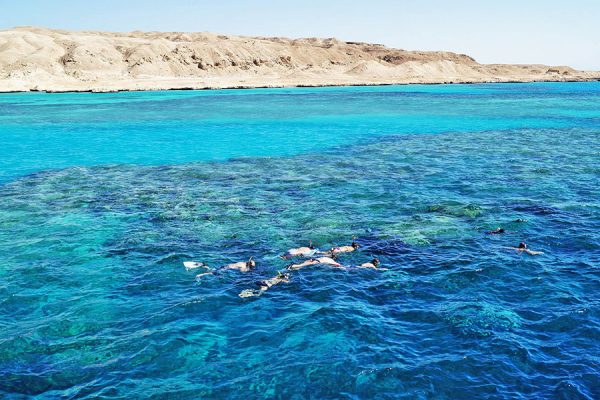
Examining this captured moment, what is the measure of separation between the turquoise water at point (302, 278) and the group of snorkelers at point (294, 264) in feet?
1.43

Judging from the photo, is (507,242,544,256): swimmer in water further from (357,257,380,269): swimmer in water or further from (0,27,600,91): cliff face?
(0,27,600,91): cliff face

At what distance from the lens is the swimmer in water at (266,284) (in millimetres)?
18708

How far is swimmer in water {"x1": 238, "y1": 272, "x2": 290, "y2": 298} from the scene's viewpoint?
18.7m

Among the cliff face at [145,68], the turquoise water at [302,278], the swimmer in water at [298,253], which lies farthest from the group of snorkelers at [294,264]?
the cliff face at [145,68]

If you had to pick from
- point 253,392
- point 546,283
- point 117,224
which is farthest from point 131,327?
point 546,283

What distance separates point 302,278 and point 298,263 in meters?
1.27

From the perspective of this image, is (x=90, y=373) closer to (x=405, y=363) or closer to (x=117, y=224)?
(x=405, y=363)

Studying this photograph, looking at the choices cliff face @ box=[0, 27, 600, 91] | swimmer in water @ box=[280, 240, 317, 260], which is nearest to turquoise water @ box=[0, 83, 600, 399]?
swimmer in water @ box=[280, 240, 317, 260]

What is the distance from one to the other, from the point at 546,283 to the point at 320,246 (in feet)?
29.7

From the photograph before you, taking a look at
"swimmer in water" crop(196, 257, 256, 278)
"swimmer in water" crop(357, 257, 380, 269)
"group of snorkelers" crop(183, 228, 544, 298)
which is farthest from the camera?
"swimmer in water" crop(357, 257, 380, 269)

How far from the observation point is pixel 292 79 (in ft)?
554

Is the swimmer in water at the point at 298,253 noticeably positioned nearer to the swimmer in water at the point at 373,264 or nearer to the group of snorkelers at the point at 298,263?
the group of snorkelers at the point at 298,263

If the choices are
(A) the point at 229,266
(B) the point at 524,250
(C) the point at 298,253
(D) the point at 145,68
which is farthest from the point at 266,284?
(D) the point at 145,68

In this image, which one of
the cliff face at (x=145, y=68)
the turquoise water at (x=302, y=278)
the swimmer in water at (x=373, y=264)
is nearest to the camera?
the turquoise water at (x=302, y=278)
